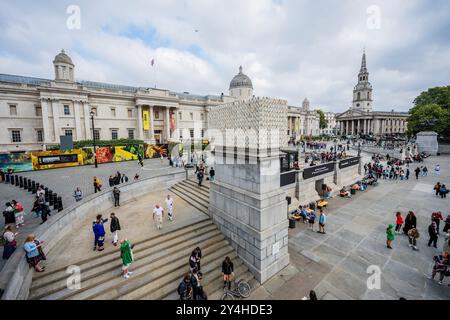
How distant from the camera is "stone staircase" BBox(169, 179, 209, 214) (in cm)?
1219

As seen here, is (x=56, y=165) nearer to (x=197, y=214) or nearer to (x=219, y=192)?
(x=197, y=214)

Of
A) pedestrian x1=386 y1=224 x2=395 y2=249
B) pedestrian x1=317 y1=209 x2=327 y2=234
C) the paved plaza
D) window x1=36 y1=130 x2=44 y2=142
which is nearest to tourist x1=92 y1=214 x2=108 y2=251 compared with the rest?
the paved plaza

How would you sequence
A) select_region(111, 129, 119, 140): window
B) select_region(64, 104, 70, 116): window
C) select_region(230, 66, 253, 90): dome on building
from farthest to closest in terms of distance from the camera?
1. select_region(230, 66, 253, 90): dome on building
2. select_region(111, 129, 119, 140): window
3. select_region(64, 104, 70, 116): window

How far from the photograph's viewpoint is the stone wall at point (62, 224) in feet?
17.7

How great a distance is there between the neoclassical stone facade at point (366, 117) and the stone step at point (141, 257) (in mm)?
106379

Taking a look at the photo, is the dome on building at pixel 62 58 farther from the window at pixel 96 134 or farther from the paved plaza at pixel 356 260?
the paved plaza at pixel 356 260

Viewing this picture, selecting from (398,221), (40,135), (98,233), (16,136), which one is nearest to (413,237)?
(398,221)

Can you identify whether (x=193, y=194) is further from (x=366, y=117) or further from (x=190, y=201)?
(x=366, y=117)

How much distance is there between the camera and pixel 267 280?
25.9 ft

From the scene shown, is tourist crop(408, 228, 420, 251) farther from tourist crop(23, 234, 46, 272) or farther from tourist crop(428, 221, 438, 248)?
tourist crop(23, 234, 46, 272)

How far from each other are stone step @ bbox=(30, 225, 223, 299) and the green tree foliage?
57.1 meters

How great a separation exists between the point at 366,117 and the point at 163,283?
12040cm

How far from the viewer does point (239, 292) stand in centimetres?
702
